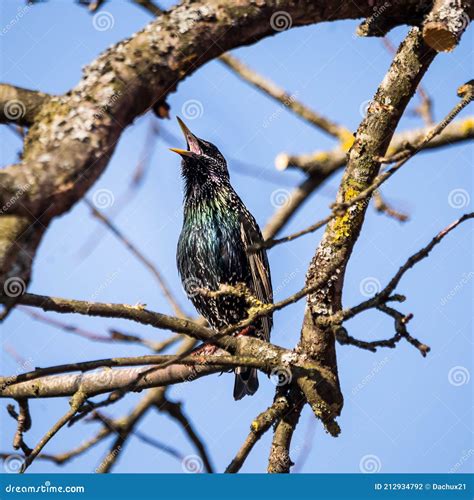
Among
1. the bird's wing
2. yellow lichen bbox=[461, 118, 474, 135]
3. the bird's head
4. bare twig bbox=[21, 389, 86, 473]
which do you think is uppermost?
yellow lichen bbox=[461, 118, 474, 135]

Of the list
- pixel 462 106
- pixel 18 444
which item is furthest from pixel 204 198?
pixel 462 106

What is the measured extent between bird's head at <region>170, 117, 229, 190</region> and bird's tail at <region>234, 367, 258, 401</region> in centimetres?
145

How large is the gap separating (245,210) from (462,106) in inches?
117

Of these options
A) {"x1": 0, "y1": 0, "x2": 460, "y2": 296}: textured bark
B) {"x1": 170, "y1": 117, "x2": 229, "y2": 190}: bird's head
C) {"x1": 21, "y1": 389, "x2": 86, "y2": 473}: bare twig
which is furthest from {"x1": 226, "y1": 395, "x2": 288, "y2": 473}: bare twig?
{"x1": 170, "y1": 117, "x2": 229, "y2": 190}: bird's head

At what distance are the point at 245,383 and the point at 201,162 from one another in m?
1.72

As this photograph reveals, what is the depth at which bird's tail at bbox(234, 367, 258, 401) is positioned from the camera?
16.8 ft

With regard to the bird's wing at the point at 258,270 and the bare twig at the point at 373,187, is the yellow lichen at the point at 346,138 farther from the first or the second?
the bare twig at the point at 373,187

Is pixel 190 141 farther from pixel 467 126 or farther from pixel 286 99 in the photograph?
pixel 467 126

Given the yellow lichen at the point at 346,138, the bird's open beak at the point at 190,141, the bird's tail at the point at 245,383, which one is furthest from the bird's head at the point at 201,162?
the bird's tail at the point at 245,383

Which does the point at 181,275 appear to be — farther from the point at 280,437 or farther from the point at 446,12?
the point at 446,12

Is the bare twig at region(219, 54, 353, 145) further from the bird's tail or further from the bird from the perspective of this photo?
the bird's tail

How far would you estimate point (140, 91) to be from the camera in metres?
2.42

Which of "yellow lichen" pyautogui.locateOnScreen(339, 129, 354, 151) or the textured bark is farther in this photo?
"yellow lichen" pyautogui.locateOnScreen(339, 129, 354, 151)

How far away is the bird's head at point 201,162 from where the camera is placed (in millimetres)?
5766
